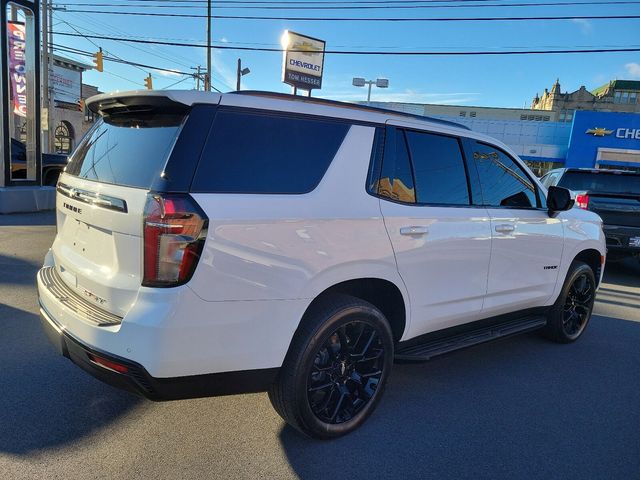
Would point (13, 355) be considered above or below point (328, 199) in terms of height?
below

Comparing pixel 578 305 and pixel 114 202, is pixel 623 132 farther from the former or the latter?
pixel 114 202

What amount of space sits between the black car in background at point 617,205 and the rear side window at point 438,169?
5179 mm

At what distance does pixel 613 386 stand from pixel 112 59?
2716 centimetres

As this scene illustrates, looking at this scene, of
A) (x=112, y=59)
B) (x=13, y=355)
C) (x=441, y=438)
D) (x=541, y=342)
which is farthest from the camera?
(x=112, y=59)

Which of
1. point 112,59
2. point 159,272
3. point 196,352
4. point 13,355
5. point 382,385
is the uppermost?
point 112,59

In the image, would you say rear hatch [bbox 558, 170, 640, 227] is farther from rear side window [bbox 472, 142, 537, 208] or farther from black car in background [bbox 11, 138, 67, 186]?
black car in background [bbox 11, 138, 67, 186]

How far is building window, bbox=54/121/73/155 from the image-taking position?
121ft

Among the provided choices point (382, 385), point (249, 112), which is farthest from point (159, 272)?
point (382, 385)

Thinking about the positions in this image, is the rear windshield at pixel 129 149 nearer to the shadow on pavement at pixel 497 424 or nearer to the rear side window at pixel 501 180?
the shadow on pavement at pixel 497 424

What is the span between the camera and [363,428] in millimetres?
3053

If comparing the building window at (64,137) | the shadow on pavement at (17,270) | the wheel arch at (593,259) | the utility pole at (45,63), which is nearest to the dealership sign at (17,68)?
the shadow on pavement at (17,270)

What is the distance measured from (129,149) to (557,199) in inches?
134

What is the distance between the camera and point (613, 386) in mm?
3879

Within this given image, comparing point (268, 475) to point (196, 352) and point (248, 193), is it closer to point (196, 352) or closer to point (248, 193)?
point (196, 352)
